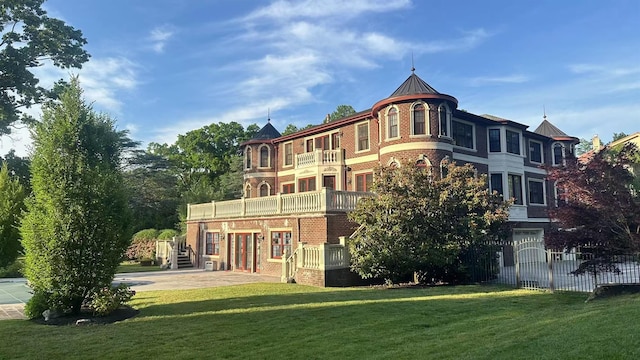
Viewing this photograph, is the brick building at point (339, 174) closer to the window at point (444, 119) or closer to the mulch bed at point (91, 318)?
the window at point (444, 119)

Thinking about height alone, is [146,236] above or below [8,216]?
below

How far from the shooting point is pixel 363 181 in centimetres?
2572

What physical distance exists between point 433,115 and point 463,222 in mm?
7655

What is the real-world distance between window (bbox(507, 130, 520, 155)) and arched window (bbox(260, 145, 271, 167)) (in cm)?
1594

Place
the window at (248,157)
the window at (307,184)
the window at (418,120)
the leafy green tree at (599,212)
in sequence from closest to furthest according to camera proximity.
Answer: the leafy green tree at (599,212), the window at (418,120), the window at (307,184), the window at (248,157)

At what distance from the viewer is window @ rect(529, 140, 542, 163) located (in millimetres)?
29467

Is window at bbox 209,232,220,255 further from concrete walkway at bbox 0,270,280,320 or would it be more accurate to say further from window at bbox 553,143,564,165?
window at bbox 553,143,564,165

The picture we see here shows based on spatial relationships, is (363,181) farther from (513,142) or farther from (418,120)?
(513,142)

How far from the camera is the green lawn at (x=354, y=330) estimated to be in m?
6.23

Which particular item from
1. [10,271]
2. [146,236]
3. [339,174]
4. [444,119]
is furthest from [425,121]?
[146,236]

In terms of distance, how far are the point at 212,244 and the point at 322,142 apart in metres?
9.28

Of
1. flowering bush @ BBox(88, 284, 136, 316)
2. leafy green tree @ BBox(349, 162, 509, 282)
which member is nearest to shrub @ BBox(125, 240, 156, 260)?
leafy green tree @ BBox(349, 162, 509, 282)

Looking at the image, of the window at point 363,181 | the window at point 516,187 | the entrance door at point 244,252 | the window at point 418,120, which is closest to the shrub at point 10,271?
the entrance door at point 244,252

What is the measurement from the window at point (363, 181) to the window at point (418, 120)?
4204 mm
